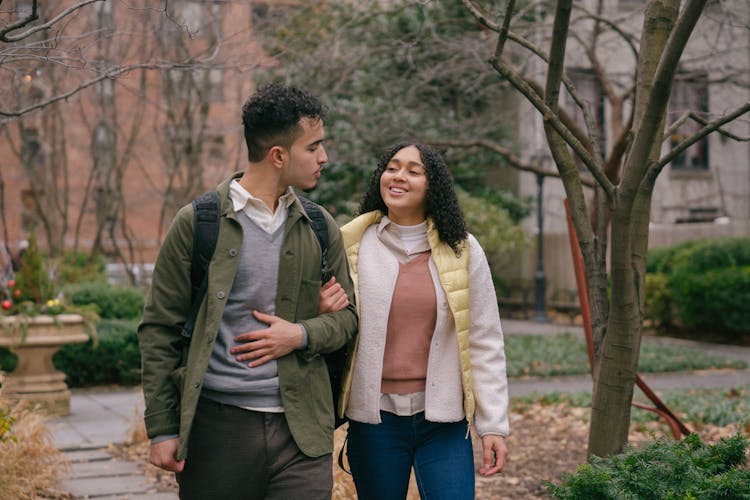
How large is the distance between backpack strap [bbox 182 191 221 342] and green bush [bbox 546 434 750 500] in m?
1.60

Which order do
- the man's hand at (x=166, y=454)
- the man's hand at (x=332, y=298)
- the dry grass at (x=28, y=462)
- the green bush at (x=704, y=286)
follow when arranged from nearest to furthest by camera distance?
the man's hand at (x=166, y=454), the man's hand at (x=332, y=298), the dry grass at (x=28, y=462), the green bush at (x=704, y=286)

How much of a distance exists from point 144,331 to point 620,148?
21.8ft

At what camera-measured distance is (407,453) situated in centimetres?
372

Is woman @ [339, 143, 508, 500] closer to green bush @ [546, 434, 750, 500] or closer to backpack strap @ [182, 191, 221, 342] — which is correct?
green bush @ [546, 434, 750, 500]

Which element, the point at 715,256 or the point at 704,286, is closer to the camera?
the point at 704,286

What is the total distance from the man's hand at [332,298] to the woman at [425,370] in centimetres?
28

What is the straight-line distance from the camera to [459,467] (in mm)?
3654

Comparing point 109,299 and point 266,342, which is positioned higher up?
point 266,342

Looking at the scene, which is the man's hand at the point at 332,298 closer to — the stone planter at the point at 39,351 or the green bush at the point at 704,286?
the stone planter at the point at 39,351

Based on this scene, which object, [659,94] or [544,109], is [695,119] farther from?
[544,109]

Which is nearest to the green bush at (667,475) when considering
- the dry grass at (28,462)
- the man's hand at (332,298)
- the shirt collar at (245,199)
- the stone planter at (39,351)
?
the man's hand at (332,298)

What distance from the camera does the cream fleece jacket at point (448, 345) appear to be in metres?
3.63

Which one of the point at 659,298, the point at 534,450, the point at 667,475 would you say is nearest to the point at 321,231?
the point at 667,475

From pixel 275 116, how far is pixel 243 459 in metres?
1.19
